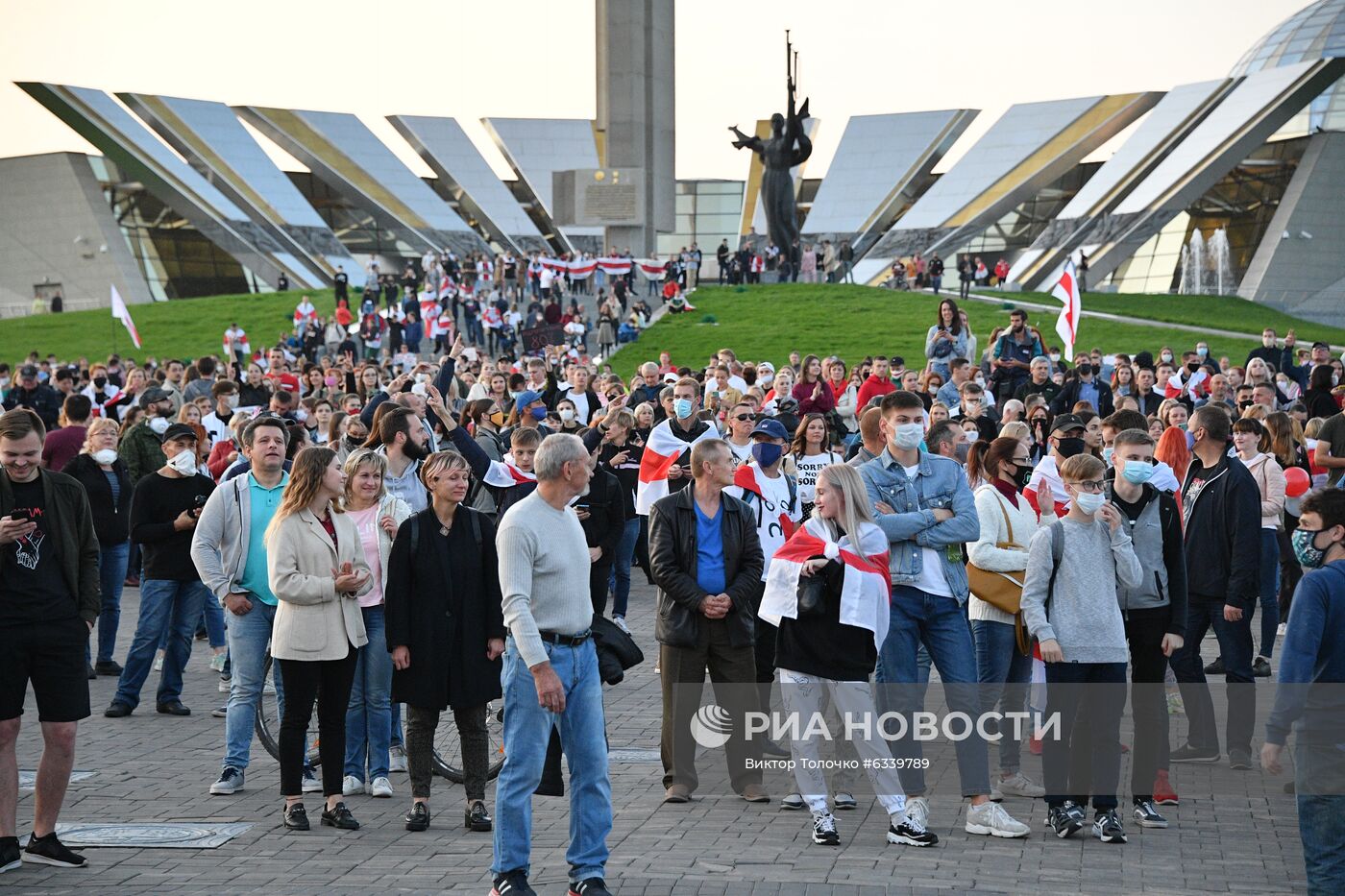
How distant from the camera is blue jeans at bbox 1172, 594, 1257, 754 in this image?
7113 millimetres

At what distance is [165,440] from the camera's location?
28.3ft

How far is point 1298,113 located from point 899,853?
47.7 meters

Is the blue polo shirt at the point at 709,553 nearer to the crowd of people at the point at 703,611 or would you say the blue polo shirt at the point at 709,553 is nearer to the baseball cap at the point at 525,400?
the crowd of people at the point at 703,611

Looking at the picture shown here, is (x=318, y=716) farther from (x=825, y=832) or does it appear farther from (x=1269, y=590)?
(x=1269, y=590)

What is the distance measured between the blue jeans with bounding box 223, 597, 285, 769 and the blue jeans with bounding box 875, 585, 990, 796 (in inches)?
109

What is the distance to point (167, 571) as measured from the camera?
8.55 m

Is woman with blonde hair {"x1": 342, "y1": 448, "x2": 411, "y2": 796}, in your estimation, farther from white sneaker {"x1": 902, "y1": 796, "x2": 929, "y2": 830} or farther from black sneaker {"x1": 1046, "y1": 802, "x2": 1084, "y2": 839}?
black sneaker {"x1": 1046, "y1": 802, "x2": 1084, "y2": 839}

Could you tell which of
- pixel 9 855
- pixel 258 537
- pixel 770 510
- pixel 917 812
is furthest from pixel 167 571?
pixel 917 812

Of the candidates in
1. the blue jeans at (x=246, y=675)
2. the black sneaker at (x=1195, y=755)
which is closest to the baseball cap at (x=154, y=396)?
the blue jeans at (x=246, y=675)

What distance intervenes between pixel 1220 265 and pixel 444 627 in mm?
47460

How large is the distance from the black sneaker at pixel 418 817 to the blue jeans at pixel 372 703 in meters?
0.70

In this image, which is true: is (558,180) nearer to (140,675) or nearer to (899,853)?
(140,675)

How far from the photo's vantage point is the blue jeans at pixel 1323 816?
15.1 feet

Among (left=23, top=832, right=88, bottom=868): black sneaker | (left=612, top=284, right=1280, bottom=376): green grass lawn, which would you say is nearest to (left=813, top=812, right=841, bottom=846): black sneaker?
(left=23, top=832, right=88, bottom=868): black sneaker
